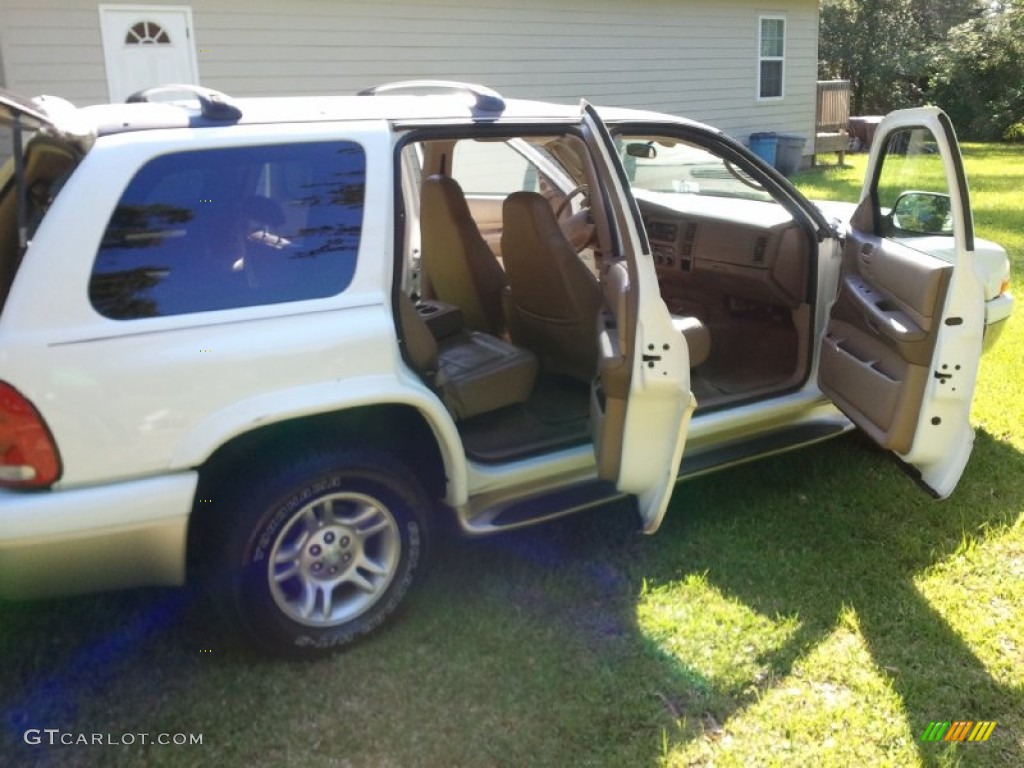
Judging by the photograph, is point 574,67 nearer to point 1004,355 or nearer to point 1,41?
point 1,41

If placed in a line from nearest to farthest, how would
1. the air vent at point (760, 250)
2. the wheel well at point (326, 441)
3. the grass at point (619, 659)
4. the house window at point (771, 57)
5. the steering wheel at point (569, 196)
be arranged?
the grass at point (619, 659) < the wheel well at point (326, 441) < the air vent at point (760, 250) < the steering wheel at point (569, 196) < the house window at point (771, 57)

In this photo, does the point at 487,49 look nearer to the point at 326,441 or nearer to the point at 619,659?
the point at 326,441

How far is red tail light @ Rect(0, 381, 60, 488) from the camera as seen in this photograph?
2.40 meters

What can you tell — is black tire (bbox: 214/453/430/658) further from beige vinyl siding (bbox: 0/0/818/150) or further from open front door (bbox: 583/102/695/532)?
beige vinyl siding (bbox: 0/0/818/150)

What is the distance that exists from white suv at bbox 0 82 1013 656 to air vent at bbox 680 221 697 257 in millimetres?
520

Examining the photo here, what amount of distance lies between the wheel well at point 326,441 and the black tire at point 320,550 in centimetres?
6

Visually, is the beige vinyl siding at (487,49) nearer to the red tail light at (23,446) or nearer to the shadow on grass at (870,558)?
the red tail light at (23,446)

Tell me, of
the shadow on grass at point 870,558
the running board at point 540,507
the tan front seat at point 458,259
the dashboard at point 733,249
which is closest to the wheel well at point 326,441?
the running board at point 540,507

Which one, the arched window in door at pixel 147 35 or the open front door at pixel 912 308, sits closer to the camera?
the open front door at pixel 912 308

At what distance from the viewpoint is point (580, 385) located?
13.6 feet

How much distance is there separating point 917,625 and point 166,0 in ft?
29.1

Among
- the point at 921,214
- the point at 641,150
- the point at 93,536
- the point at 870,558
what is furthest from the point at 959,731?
the point at 641,150

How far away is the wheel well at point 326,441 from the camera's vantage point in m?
2.84

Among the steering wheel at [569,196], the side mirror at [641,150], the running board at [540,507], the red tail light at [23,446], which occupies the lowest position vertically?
the running board at [540,507]
